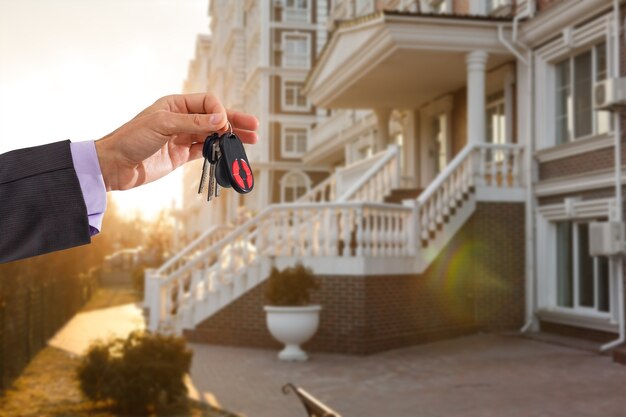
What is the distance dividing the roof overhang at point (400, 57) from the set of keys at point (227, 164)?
13672mm

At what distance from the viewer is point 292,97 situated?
4500cm

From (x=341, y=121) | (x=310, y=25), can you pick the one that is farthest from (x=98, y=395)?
(x=310, y=25)

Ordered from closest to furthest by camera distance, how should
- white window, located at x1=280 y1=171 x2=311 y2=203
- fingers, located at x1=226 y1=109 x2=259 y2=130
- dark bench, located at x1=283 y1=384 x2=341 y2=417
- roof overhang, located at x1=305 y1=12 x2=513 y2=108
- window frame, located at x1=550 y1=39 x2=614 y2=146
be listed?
1. fingers, located at x1=226 y1=109 x2=259 y2=130
2. dark bench, located at x1=283 y1=384 x2=341 y2=417
3. window frame, located at x1=550 y1=39 x2=614 y2=146
4. roof overhang, located at x1=305 y1=12 x2=513 y2=108
5. white window, located at x1=280 y1=171 x2=311 y2=203

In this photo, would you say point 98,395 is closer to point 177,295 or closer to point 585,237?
point 177,295

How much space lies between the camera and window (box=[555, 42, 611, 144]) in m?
13.5

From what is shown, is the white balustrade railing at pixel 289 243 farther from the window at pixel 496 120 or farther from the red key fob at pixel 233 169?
the red key fob at pixel 233 169

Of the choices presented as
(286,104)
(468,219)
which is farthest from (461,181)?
(286,104)

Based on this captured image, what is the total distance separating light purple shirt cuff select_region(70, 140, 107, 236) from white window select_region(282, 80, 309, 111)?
43632mm

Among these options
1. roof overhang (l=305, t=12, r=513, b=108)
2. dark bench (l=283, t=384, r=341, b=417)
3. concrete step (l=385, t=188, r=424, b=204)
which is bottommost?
dark bench (l=283, t=384, r=341, b=417)

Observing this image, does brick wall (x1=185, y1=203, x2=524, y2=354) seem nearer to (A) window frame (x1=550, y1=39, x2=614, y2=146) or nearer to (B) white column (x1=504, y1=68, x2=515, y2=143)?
(A) window frame (x1=550, y1=39, x2=614, y2=146)

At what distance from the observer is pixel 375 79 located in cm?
1792

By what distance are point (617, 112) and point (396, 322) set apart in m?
4.89

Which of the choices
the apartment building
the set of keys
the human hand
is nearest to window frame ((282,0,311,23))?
the apartment building

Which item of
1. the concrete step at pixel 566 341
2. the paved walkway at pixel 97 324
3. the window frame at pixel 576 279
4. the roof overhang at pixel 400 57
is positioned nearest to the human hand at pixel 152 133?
the paved walkway at pixel 97 324
